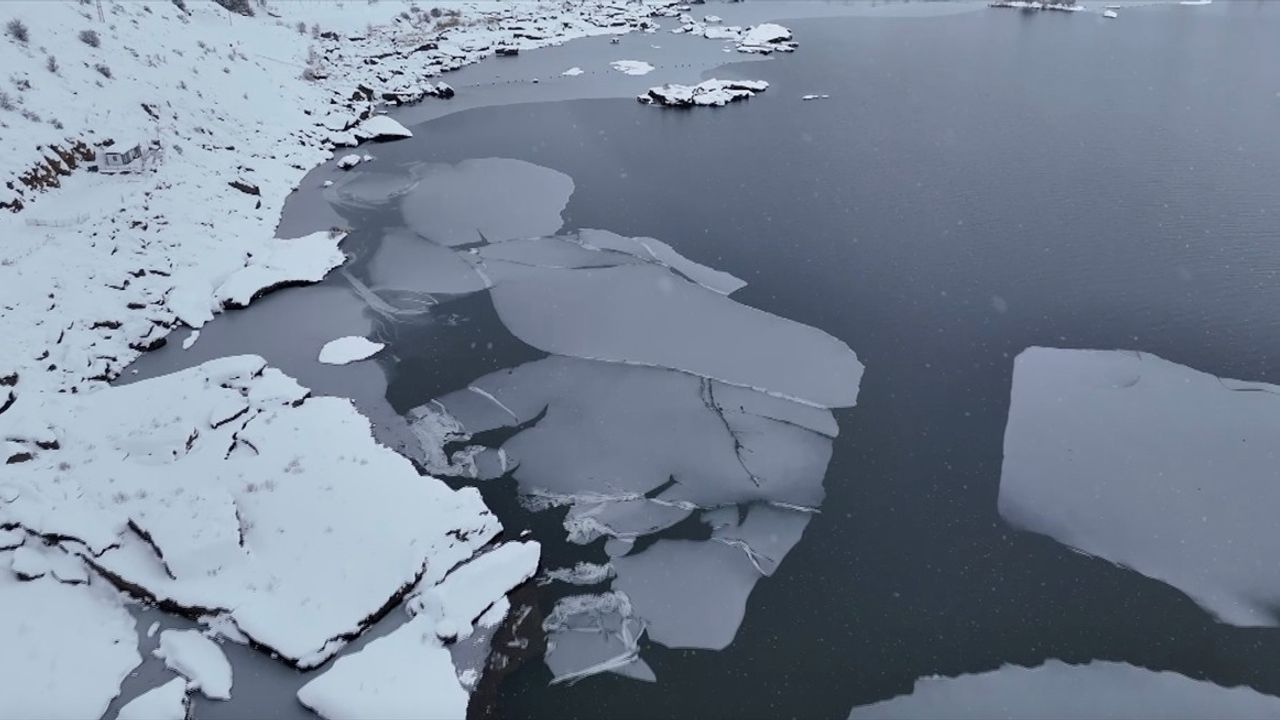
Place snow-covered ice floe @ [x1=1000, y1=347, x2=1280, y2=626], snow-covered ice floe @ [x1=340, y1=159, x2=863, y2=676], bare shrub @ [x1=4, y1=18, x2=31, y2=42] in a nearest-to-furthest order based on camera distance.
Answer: snow-covered ice floe @ [x1=340, y1=159, x2=863, y2=676], snow-covered ice floe @ [x1=1000, y1=347, x2=1280, y2=626], bare shrub @ [x1=4, y1=18, x2=31, y2=42]

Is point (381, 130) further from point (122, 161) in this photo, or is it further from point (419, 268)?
point (419, 268)

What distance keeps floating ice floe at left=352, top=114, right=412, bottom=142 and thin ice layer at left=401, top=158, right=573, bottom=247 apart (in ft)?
11.4

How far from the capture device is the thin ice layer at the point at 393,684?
6902mm

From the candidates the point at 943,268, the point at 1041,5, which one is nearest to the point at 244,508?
the point at 943,268

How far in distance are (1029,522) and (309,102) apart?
23.8m

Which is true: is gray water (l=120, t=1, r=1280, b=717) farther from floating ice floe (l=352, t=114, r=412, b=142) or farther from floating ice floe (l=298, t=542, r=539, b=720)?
floating ice floe (l=352, t=114, r=412, b=142)

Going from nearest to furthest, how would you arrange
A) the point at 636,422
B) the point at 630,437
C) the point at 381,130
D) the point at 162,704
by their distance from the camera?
the point at 162,704 → the point at 630,437 → the point at 636,422 → the point at 381,130

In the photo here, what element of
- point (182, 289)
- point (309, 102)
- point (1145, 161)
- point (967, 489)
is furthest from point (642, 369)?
point (309, 102)

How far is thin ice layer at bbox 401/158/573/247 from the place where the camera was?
54.4 ft

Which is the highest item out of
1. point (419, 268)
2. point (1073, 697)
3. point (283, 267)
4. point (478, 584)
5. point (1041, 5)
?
point (1041, 5)

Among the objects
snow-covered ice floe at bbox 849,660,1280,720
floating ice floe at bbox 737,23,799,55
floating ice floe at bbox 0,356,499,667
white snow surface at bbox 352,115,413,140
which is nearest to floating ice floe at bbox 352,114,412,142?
white snow surface at bbox 352,115,413,140

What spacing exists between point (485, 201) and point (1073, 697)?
15327 mm

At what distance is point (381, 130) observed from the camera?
75.7 ft

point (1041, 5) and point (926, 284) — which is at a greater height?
point (1041, 5)
